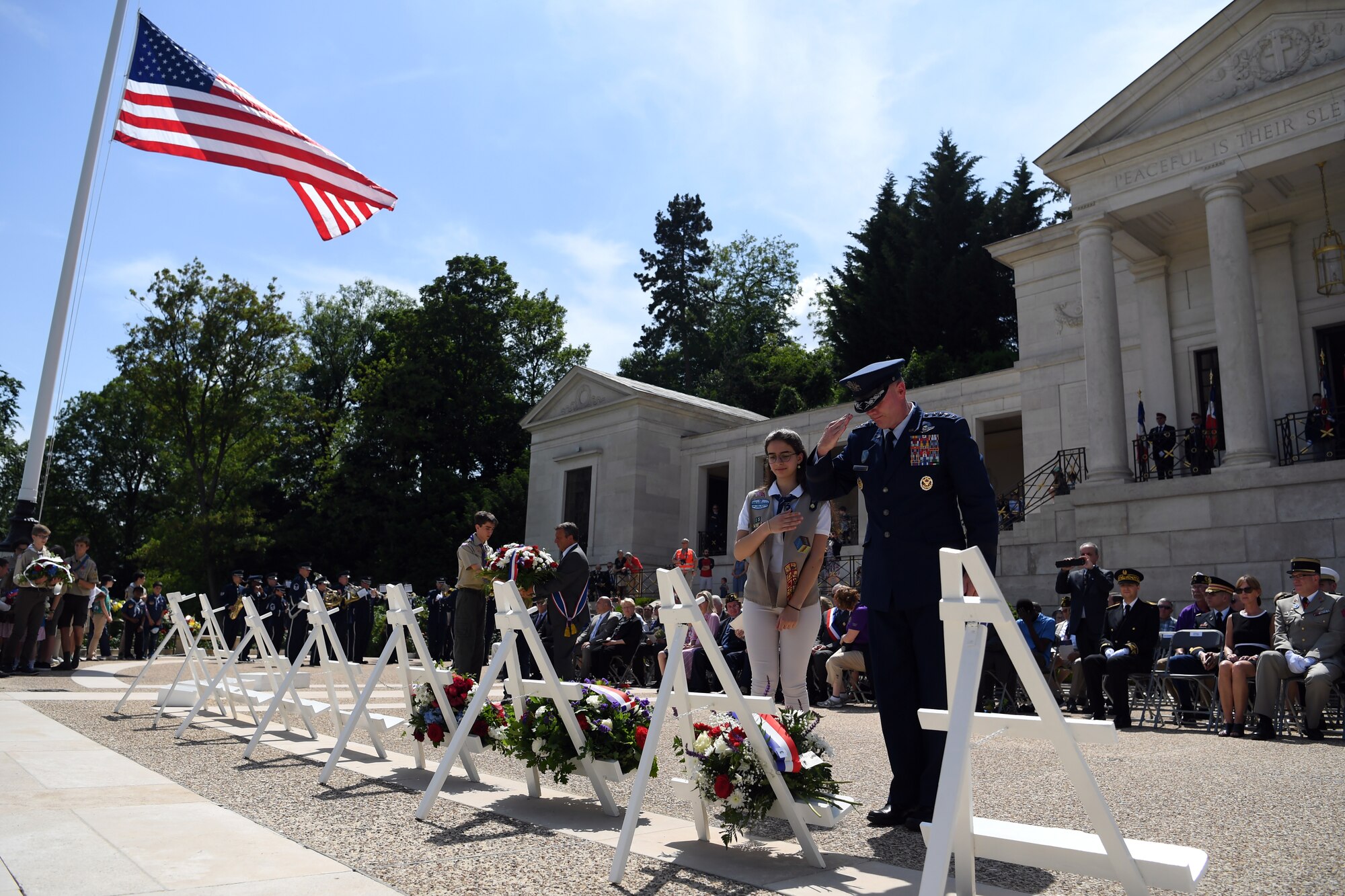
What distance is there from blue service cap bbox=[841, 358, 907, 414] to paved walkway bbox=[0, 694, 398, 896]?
2.87 meters

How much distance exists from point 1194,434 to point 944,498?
1624cm

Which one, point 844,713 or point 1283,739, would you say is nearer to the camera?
point 1283,739

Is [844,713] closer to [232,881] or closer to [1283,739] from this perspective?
[1283,739]

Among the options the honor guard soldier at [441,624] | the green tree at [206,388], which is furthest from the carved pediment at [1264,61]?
the green tree at [206,388]

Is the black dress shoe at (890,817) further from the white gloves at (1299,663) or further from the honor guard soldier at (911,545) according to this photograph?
the white gloves at (1299,663)

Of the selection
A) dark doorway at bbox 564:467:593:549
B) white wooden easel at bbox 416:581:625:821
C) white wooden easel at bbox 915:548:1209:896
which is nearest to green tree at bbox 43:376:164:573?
dark doorway at bbox 564:467:593:549

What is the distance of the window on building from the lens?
764 inches

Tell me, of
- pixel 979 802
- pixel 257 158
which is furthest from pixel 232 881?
pixel 257 158

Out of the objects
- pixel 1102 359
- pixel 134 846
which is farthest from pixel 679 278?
pixel 134 846

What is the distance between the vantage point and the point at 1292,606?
8836 millimetres

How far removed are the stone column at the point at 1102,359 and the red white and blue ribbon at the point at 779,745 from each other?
15115mm

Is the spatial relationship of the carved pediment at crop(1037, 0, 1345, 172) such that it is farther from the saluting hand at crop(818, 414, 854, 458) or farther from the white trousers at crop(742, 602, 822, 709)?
the white trousers at crop(742, 602, 822, 709)

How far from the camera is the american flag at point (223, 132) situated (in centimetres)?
1096

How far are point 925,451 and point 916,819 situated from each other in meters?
1.71
